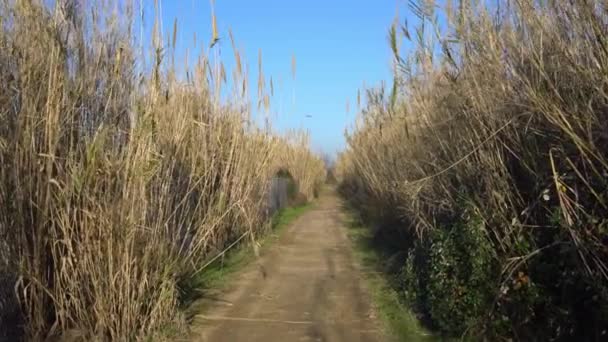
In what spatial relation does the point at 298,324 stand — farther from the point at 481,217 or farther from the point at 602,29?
the point at 602,29

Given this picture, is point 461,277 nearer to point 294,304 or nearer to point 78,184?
point 294,304

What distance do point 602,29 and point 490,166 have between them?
1661 mm

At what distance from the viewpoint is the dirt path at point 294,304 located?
6.69 metres

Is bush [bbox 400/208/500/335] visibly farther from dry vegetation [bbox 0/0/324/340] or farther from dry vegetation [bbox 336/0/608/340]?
dry vegetation [bbox 0/0/324/340]

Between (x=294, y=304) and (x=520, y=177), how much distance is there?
3.33 m

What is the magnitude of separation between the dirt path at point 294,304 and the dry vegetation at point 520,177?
828mm

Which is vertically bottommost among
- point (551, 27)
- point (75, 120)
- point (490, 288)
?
point (490, 288)

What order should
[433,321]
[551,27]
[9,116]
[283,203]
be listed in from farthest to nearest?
[283,203], [433,321], [9,116], [551,27]

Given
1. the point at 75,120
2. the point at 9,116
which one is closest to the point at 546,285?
the point at 75,120

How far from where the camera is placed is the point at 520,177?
18.5ft

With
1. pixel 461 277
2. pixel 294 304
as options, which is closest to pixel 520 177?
pixel 461 277

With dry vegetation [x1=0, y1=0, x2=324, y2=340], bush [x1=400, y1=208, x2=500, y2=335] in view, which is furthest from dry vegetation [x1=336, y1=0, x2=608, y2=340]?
dry vegetation [x1=0, y1=0, x2=324, y2=340]

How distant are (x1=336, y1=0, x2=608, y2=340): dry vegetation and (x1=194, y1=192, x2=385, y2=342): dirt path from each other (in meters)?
0.83

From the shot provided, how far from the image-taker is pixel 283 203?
23016 mm
